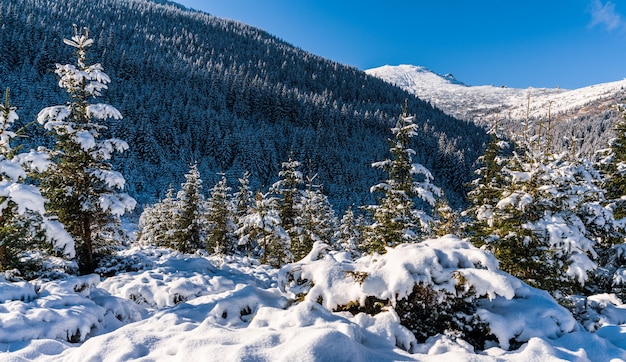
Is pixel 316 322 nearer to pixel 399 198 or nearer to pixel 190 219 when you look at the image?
pixel 399 198

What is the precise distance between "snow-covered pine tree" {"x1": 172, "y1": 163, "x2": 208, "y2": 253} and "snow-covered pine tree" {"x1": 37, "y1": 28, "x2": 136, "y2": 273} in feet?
42.6

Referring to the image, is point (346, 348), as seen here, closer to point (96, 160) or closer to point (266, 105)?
point (96, 160)

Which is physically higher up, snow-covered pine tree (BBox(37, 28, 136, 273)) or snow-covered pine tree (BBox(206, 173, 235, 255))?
snow-covered pine tree (BBox(37, 28, 136, 273))

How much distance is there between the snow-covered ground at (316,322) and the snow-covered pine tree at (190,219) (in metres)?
19.1

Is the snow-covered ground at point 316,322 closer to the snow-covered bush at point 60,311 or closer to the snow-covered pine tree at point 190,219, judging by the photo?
the snow-covered bush at point 60,311

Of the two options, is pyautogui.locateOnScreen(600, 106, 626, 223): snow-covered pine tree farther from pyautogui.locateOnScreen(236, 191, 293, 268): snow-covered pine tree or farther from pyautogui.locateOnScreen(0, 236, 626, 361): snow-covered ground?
pyautogui.locateOnScreen(236, 191, 293, 268): snow-covered pine tree

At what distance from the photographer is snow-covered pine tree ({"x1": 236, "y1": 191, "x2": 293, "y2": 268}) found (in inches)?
846

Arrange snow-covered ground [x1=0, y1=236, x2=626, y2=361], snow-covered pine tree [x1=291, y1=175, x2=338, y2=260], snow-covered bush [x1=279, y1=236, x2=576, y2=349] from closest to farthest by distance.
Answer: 1. snow-covered ground [x1=0, y1=236, x2=626, y2=361]
2. snow-covered bush [x1=279, y1=236, x2=576, y2=349]
3. snow-covered pine tree [x1=291, y1=175, x2=338, y2=260]

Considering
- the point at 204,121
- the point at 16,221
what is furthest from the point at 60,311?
the point at 204,121

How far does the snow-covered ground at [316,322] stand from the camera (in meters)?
4.10

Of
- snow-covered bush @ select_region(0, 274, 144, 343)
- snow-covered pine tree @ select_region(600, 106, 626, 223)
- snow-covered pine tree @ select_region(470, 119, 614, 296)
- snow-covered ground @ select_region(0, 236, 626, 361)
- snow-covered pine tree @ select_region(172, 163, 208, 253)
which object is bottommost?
snow-covered pine tree @ select_region(172, 163, 208, 253)

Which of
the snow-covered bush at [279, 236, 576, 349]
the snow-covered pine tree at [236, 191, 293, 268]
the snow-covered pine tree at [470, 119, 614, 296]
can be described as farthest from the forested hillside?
the snow-covered bush at [279, 236, 576, 349]

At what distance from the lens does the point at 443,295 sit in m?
5.34

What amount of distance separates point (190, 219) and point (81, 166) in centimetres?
1456
